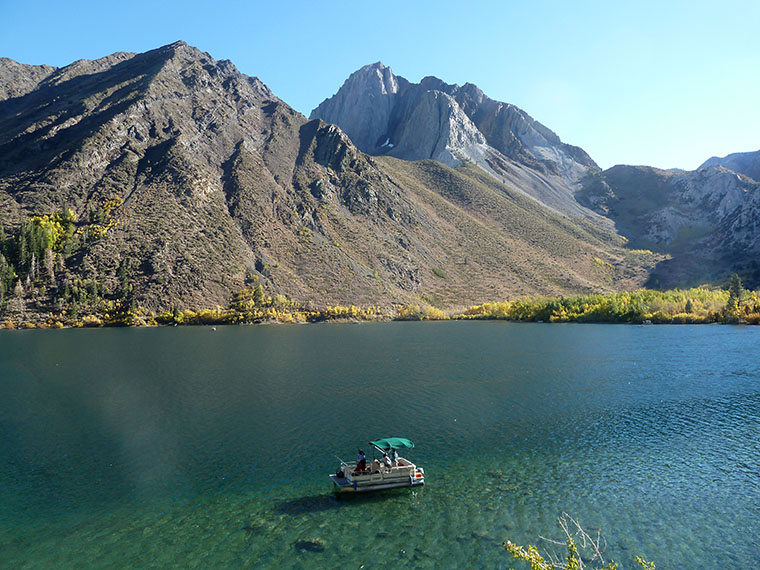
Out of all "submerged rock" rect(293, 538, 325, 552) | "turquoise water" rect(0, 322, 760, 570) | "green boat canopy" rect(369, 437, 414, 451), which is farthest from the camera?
"green boat canopy" rect(369, 437, 414, 451)

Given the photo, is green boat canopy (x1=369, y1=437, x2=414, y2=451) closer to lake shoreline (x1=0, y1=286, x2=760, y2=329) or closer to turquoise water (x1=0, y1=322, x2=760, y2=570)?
turquoise water (x1=0, y1=322, x2=760, y2=570)

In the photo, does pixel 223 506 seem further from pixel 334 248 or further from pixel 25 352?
pixel 334 248

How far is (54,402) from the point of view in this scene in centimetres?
4831

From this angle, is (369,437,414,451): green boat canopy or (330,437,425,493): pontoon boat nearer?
(330,437,425,493): pontoon boat

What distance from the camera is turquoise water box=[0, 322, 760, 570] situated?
22.8 m

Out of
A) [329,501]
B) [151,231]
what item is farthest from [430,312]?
[329,501]

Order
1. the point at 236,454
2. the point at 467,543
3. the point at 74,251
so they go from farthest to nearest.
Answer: the point at 74,251, the point at 236,454, the point at 467,543

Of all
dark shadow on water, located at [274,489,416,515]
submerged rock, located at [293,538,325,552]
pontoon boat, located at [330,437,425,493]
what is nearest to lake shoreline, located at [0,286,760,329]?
dark shadow on water, located at [274,489,416,515]

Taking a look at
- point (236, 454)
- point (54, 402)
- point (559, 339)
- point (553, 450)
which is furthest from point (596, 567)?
point (559, 339)

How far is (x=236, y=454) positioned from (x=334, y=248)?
158095mm

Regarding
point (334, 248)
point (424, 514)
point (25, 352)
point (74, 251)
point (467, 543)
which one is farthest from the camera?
point (334, 248)

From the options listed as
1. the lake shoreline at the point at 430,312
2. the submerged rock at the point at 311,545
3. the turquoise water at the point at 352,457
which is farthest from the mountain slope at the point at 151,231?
the submerged rock at the point at 311,545

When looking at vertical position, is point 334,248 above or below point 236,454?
above

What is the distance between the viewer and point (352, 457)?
33844mm
